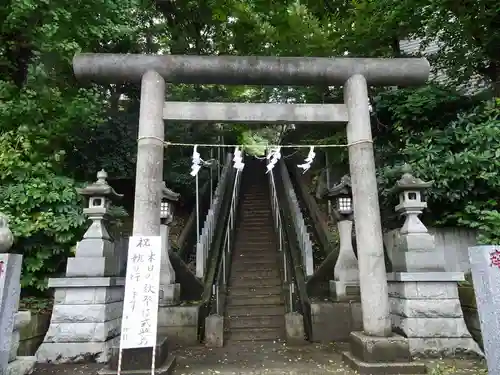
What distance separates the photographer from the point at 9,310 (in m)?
4.14

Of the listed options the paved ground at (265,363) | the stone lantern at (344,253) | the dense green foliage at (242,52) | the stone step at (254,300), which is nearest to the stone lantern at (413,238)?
the dense green foliage at (242,52)

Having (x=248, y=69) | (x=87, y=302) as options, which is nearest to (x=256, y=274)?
(x=87, y=302)

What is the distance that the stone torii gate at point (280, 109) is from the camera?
18.4 feet

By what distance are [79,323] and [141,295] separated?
2.53m

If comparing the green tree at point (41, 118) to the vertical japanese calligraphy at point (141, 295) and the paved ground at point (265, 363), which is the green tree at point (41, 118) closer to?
the paved ground at point (265, 363)

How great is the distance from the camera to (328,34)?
412 inches

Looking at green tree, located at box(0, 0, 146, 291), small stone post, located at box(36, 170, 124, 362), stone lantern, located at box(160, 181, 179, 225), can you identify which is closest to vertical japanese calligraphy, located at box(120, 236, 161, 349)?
small stone post, located at box(36, 170, 124, 362)

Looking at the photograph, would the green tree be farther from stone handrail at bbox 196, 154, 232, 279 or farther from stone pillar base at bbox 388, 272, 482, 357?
stone pillar base at bbox 388, 272, 482, 357

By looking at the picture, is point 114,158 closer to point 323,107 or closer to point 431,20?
point 323,107

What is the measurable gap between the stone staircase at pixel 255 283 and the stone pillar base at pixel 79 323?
2.64 metres

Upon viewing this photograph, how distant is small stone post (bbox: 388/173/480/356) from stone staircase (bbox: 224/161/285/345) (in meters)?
2.70

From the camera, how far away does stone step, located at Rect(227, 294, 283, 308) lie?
8922mm

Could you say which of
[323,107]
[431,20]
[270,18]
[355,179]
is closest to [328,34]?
[431,20]

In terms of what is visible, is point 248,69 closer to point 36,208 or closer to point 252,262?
point 36,208
